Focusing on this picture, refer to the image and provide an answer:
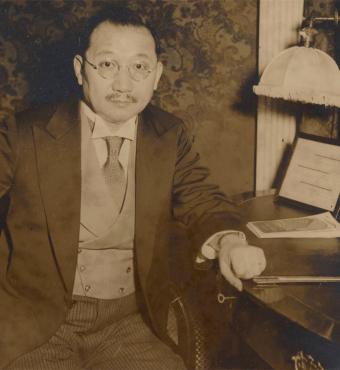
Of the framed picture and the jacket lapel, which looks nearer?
the jacket lapel

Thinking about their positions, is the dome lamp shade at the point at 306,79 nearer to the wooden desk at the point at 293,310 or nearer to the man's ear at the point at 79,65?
the wooden desk at the point at 293,310

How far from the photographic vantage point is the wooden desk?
3.34ft

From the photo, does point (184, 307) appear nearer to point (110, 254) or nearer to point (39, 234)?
point (110, 254)

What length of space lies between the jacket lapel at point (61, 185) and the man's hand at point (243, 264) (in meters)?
0.40

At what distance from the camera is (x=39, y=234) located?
126cm

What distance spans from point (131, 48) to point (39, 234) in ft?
1.71

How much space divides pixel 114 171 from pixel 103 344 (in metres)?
0.45

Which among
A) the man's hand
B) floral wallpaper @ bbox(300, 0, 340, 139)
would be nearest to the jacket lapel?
the man's hand

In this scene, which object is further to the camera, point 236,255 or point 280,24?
point 280,24

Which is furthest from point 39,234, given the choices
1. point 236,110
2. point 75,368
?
point 236,110

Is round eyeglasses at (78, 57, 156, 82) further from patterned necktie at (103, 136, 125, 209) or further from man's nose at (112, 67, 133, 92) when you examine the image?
patterned necktie at (103, 136, 125, 209)

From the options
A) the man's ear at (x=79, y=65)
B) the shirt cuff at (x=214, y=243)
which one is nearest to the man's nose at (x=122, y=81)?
the man's ear at (x=79, y=65)

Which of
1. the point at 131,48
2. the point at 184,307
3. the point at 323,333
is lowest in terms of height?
the point at 184,307

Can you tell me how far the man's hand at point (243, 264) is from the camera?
1139mm
